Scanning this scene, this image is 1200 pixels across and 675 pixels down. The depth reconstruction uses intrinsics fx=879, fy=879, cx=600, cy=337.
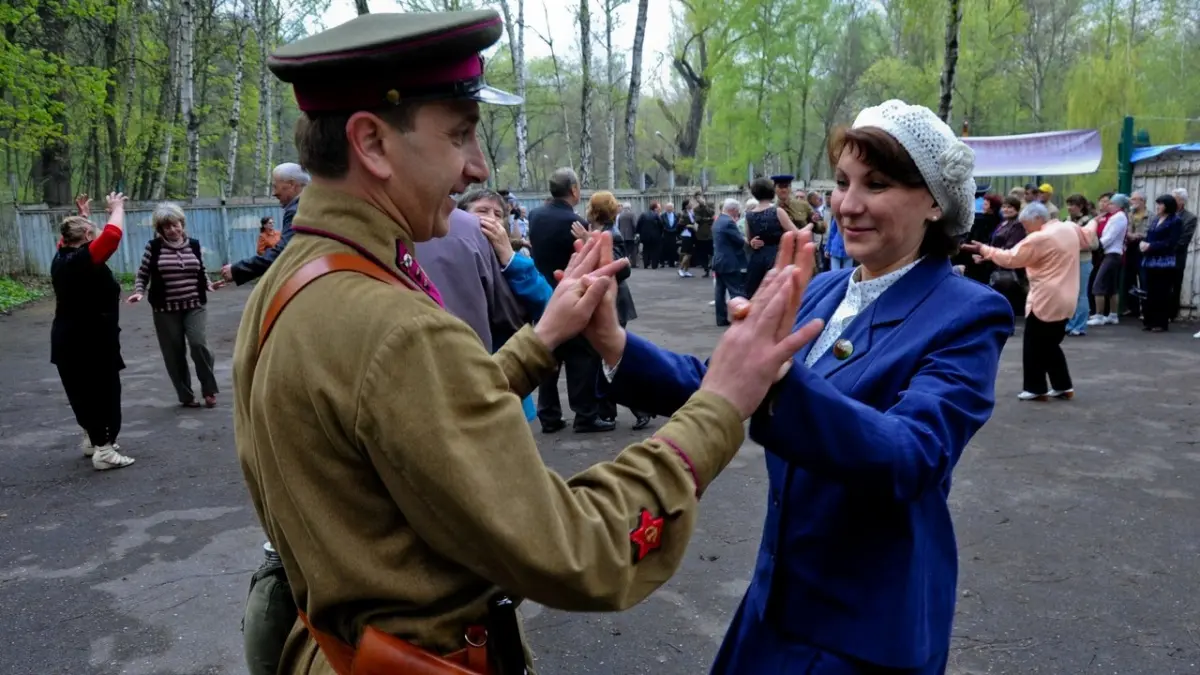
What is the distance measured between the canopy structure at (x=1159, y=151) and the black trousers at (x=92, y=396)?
537 inches

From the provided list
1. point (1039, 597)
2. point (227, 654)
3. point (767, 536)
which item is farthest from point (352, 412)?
point (1039, 597)

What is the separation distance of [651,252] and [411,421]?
24.6 metres

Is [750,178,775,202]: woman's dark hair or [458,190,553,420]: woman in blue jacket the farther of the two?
[750,178,775,202]: woman's dark hair

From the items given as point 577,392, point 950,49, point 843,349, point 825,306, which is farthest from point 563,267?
point 950,49

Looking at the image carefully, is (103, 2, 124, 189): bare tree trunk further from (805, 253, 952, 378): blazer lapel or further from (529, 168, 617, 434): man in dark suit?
(805, 253, 952, 378): blazer lapel

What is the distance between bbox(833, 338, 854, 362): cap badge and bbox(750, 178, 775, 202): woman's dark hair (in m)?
9.08

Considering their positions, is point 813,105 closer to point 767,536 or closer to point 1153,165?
point 1153,165

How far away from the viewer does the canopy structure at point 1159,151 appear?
12.5 metres

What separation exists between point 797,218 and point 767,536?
31.9ft

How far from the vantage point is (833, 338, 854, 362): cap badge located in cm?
197

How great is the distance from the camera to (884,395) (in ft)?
6.02

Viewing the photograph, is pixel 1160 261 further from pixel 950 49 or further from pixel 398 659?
A: pixel 398 659

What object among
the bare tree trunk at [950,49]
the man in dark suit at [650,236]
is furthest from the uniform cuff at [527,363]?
the man in dark suit at [650,236]

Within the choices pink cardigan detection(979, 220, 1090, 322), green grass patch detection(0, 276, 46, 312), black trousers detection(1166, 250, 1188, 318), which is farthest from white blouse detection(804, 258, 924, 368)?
green grass patch detection(0, 276, 46, 312)
